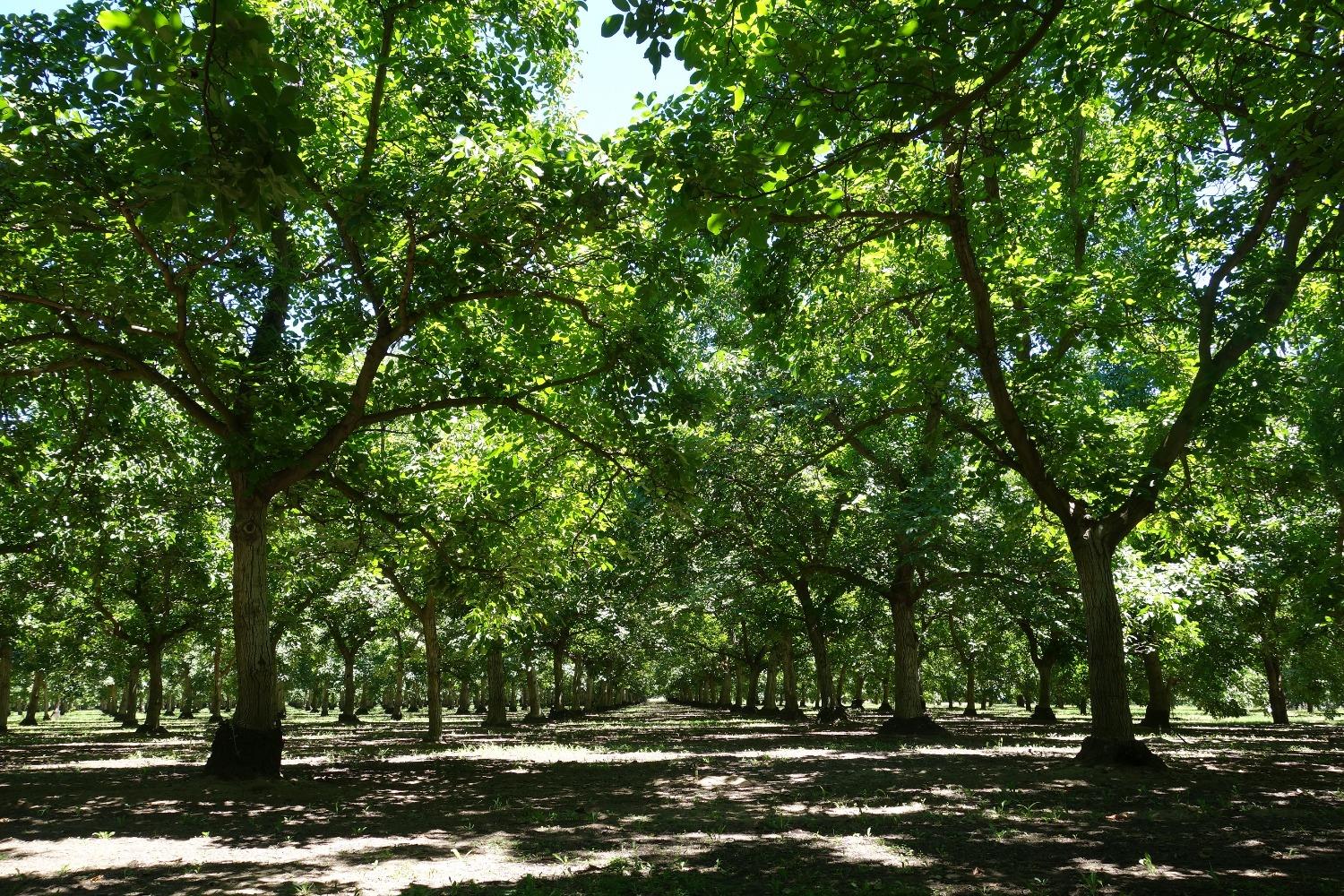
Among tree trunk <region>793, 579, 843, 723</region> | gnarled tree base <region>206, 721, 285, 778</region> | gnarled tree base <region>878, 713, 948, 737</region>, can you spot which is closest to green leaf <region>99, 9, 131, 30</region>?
gnarled tree base <region>206, 721, 285, 778</region>

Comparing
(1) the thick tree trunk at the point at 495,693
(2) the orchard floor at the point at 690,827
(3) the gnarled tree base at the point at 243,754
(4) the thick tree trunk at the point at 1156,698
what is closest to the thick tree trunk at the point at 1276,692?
(4) the thick tree trunk at the point at 1156,698

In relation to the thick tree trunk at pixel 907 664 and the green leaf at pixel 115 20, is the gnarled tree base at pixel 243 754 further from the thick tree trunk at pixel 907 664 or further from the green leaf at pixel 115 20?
the thick tree trunk at pixel 907 664

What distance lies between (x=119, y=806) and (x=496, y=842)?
6017 millimetres

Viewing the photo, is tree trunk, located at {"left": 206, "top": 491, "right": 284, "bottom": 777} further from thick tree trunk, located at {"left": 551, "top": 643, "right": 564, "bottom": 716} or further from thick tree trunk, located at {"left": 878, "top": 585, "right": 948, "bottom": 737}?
thick tree trunk, located at {"left": 551, "top": 643, "right": 564, "bottom": 716}

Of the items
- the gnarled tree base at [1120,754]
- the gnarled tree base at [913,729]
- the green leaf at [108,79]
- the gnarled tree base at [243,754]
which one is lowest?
the gnarled tree base at [913,729]

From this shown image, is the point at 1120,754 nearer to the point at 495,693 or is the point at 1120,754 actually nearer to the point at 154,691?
the point at 495,693

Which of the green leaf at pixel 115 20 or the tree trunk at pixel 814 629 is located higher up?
the green leaf at pixel 115 20

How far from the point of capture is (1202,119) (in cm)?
1110

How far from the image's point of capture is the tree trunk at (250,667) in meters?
11.6

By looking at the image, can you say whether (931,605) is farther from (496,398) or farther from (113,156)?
(113,156)

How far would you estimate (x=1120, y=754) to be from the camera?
1228 centimetres

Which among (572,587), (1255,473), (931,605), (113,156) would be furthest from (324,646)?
(1255,473)

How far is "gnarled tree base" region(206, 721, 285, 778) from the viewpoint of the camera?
37.8ft

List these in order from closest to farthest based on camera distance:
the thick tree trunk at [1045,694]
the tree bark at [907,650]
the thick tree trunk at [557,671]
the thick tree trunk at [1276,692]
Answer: the tree bark at [907,650]
the thick tree trunk at [1045,694]
the thick tree trunk at [1276,692]
the thick tree trunk at [557,671]
